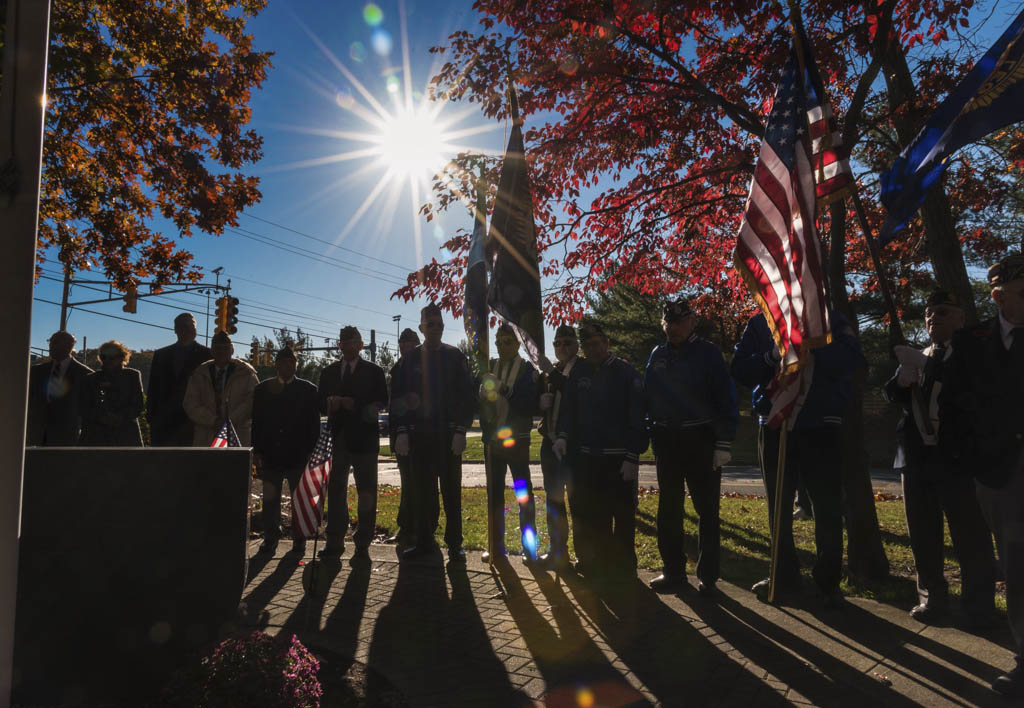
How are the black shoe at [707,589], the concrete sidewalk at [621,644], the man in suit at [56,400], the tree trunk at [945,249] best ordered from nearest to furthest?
1. the concrete sidewalk at [621,644]
2. the black shoe at [707,589]
3. the tree trunk at [945,249]
4. the man in suit at [56,400]

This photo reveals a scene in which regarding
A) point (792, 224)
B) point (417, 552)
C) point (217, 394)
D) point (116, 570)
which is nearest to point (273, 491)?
point (217, 394)

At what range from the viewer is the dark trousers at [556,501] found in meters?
6.13

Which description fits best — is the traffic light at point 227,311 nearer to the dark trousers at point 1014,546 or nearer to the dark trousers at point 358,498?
the dark trousers at point 358,498

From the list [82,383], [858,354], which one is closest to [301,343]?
[82,383]

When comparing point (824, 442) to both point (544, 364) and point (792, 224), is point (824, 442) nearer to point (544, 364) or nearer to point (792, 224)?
point (792, 224)

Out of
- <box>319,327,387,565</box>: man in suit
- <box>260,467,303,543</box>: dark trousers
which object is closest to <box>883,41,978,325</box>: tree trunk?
<box>319,327,387,565</box>: man in suit

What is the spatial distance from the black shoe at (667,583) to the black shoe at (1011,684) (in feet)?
7.43

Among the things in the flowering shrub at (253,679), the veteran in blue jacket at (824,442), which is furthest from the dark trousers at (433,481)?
the flowering shrub at (253,679)

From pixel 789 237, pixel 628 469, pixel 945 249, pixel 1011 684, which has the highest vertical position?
pixel 945 249

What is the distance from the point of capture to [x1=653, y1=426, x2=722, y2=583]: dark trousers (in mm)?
5230

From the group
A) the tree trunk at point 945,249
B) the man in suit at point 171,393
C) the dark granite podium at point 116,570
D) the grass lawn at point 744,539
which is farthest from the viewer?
the man in suit at point 171,393

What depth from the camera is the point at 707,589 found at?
5.10 meters

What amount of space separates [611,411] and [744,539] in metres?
3.15

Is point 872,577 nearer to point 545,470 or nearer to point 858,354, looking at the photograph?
point 858,354
